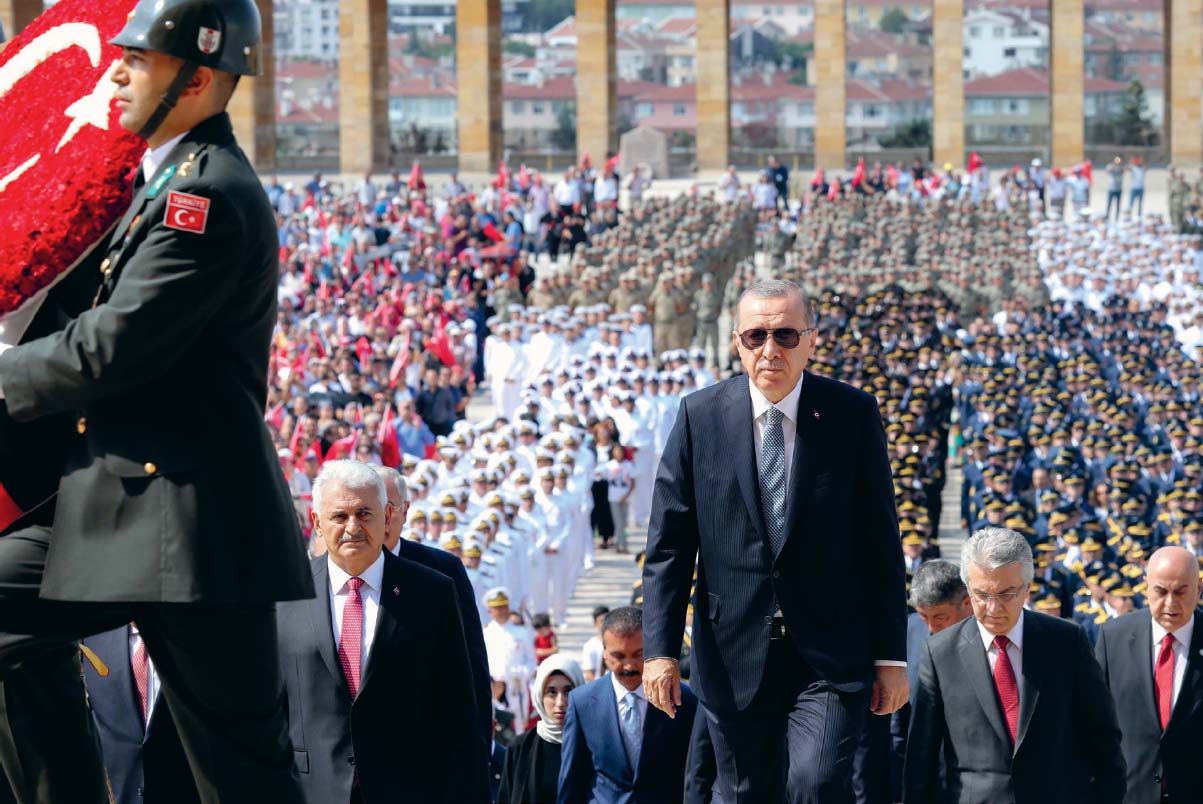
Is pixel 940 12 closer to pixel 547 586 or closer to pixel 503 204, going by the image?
pixel 503 204

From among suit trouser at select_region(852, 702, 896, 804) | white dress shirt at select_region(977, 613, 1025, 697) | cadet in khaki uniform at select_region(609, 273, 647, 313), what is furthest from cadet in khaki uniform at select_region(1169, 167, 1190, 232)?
suit trouser at select_region(852, 702, 896, 804)

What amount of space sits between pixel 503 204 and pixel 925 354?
17118 mm

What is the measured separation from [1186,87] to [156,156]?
57.4 meters

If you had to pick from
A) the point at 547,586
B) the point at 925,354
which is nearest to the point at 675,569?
the point at 547,586

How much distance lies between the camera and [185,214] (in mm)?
3656

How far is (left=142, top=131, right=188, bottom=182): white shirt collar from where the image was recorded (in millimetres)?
3830

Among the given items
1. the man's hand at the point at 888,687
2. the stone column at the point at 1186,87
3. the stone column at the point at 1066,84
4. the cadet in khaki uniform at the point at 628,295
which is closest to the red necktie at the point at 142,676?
the man's hand at the point at 888,687

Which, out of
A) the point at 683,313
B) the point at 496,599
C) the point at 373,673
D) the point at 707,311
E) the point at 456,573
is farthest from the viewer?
the point at 707,311

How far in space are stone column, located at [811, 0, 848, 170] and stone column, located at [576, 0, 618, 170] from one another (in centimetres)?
564

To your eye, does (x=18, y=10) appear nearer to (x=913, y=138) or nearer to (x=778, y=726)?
(x=913, y=138)

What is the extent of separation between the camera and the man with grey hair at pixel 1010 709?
6.02 metres

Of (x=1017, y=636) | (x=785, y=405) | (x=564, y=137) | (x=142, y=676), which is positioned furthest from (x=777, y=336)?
(x=564, y=137)

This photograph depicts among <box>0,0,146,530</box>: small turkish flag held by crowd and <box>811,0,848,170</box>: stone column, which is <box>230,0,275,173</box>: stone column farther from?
<box>0,0,146,530</box>: small turkish flag held by crowd

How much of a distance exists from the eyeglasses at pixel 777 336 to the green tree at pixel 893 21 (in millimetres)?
183134
